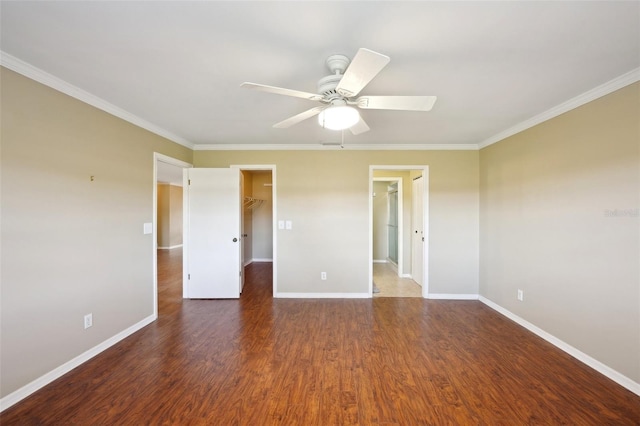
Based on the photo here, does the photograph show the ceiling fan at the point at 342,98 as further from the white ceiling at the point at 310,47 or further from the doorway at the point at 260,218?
the doorway at the point at 260,218

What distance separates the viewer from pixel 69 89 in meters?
2.09

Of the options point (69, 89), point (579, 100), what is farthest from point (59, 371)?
point (579, 100)

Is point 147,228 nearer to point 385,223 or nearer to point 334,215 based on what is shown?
point 334,215

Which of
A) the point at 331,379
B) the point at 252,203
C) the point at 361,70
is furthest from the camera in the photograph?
the point at 252,203

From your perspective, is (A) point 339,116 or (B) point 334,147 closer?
(A) point 339,116

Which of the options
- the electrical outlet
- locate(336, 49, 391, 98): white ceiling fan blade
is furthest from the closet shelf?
locate(336, 49, 391, 98): white ceiling fan blade

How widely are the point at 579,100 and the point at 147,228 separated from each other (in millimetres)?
4642

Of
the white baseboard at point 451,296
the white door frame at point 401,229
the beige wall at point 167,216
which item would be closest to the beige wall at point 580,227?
the white baseboard at point 451,296

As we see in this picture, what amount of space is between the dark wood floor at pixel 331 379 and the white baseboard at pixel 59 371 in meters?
0.05

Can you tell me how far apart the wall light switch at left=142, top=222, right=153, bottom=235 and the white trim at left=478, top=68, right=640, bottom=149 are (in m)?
4.58

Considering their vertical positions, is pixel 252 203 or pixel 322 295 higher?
pixel 252 203

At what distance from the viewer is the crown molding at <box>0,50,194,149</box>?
1.71 metres

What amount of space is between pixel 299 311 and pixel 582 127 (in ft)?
11.8

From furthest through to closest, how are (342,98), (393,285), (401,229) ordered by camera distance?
1. (401,229)
2. (393,285)
3. (342,98)
